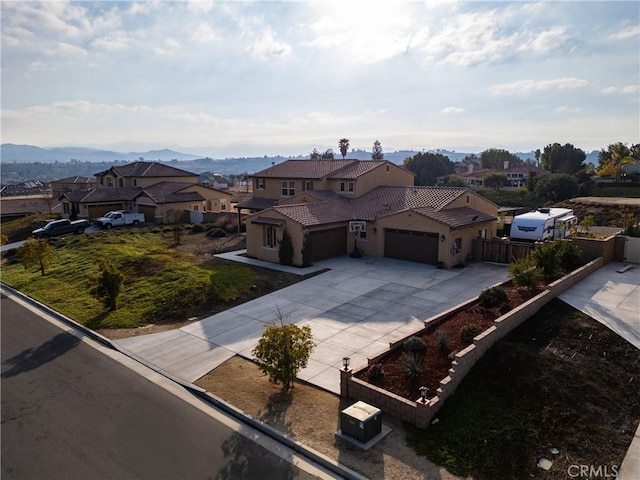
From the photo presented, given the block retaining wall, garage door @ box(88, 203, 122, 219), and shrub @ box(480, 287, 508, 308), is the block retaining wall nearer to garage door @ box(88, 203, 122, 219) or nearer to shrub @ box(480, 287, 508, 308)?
shrub @ box(480, 287, 508, 308)

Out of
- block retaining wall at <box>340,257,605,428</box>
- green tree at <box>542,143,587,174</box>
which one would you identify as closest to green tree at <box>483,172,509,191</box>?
green tree at <box>542,143,587,174</box>

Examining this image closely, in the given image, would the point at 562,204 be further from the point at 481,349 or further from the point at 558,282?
the point at 481,349

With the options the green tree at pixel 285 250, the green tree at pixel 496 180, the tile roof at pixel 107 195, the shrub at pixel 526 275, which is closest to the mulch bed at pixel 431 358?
the shrub at pixel 526 275

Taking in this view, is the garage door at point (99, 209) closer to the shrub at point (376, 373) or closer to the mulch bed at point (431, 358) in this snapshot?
the mulch bed at point (431, 358)

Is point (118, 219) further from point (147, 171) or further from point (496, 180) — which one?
point (496, 180)

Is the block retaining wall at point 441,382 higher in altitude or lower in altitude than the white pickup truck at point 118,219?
lower

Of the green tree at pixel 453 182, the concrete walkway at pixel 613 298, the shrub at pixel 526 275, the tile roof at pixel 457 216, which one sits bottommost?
the concrete walkway at pixel 613 298
